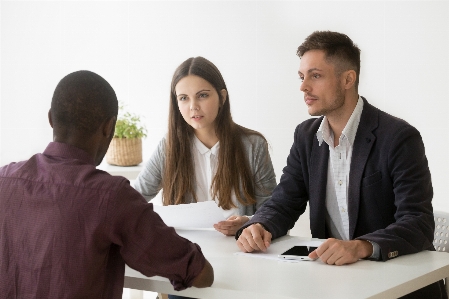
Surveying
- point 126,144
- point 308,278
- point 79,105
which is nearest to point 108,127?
point 79,105

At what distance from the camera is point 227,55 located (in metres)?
4.51

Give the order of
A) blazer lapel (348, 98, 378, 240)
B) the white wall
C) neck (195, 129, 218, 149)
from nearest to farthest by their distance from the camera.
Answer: blazer lapel (348, 98, 378, 240) < neck (195, 129, 218, 149) < the white wall

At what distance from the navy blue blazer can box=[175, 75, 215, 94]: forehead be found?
A: 1.77 ft

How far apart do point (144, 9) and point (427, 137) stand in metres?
2.35

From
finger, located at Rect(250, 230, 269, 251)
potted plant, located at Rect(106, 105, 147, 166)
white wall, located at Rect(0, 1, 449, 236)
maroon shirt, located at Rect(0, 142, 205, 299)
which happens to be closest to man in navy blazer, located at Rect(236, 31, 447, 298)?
finger, located at Rect(250, 230, 269, 251)

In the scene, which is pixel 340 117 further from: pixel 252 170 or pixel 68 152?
pixel 68 152

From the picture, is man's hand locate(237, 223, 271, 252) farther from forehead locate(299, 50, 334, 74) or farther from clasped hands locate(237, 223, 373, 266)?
forehead locate(299, 50, 334, 74)

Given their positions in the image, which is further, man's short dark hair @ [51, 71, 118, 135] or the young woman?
the young woman

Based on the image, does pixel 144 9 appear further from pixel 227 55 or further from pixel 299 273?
pixel 299 273

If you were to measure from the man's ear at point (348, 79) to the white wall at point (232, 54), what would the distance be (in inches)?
54.5

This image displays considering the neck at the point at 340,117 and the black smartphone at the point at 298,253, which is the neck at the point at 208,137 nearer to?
the neck at the point at 340,117

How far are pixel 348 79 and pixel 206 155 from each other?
2.56 feet

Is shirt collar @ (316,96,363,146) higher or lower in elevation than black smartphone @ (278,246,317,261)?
higher

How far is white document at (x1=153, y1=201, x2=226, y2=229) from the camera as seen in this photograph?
7.20 feet
